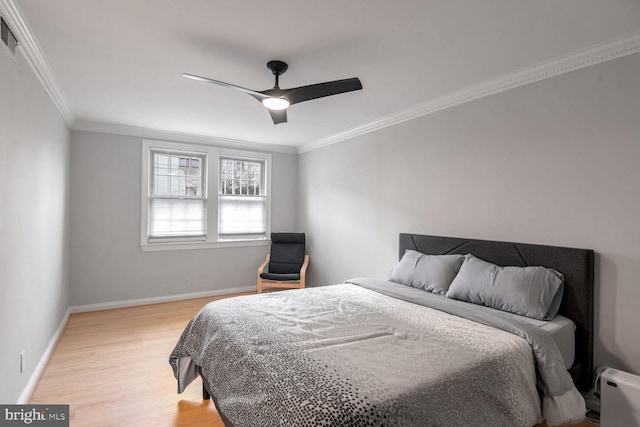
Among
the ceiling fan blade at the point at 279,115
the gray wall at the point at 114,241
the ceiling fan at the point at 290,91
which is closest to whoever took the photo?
the ceiling fan at the point at 290,91

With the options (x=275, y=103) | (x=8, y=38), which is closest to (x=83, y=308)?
(x=8, y=38)

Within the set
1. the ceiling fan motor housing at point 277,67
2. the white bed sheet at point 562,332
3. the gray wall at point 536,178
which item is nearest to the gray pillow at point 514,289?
the white bed sheet at point 562,332

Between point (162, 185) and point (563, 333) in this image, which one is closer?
point (563, 333)

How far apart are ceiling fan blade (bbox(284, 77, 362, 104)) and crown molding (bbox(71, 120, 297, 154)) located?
3.05m

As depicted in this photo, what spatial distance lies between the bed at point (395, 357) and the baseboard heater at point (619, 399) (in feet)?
0.83

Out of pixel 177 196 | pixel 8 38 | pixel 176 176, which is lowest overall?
pixel 177 196

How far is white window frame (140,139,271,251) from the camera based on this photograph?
15.7 ft

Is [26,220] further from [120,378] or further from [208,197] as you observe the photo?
[208,197]

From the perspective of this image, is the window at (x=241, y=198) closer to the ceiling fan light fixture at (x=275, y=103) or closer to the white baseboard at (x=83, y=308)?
the white baseboard at (x=83, y=308)

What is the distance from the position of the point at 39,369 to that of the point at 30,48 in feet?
8.33

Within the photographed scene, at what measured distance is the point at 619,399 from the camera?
78.0 inches

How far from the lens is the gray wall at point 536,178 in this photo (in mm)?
2232

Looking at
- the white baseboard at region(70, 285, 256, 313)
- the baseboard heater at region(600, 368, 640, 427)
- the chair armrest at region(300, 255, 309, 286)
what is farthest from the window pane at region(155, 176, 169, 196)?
the baseboard heater at region(600, 368, 640, 427)

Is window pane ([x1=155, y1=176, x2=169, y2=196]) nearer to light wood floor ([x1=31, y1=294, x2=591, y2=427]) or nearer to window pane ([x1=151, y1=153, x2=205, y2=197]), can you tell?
window pane ([x1=151, y1=153, x2=205, y2=197])
